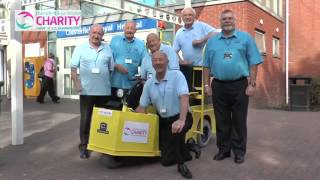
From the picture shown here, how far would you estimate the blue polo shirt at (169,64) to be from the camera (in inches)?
243

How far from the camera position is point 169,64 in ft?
20.1

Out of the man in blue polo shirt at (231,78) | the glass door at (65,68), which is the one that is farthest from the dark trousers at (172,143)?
the glass door at (65,68)

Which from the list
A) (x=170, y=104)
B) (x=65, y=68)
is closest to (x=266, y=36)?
(x=65, y=68)

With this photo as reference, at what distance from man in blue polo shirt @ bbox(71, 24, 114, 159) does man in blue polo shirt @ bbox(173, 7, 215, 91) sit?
1.09 metres

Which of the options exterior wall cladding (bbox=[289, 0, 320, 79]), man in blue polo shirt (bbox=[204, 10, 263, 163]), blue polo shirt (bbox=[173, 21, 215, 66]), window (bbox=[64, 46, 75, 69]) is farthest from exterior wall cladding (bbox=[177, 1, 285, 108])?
man in blue polo shirt (bbox=[204, 10, 263, 163])

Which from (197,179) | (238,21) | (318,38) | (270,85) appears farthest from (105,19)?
(197,179)

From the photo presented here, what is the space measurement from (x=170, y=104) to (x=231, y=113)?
1052 millimetres

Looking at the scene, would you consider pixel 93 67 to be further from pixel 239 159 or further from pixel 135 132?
pixel 239 159

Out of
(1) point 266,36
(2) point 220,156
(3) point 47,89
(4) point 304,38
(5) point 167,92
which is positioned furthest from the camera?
(4) point 304,38

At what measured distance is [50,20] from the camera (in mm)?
7438

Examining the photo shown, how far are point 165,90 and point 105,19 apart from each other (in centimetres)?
1198

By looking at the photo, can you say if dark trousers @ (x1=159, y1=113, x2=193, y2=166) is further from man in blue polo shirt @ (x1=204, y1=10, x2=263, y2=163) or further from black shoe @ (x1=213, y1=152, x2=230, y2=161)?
man in blue polo shirt @ (x1=204, y1=10, x2=263, y2=163)

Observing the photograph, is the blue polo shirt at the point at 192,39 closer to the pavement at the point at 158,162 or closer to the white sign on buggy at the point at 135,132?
the pavement at the point at 158,162

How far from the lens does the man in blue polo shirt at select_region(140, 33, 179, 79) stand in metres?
6.13
